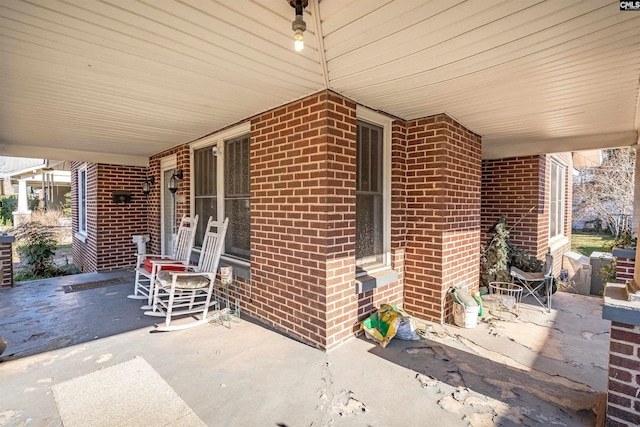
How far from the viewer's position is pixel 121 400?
7.04 ft

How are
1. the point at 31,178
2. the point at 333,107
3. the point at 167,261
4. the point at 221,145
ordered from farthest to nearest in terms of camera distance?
the point at 31,178 < the point at 221,145 < the point at 167,261 < the point at 333,107

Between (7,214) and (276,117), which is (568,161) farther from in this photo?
(7,214)

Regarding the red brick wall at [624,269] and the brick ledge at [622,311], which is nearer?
the brick ledge at [622,311]

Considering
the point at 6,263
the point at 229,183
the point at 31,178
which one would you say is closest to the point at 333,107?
the point at 229,183

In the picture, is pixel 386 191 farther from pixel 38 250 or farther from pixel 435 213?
pixel 38 250

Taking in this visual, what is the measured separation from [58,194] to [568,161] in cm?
1952

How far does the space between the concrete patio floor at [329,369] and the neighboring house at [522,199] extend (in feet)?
6.31

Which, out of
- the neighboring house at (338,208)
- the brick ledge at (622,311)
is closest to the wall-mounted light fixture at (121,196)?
the neighboring house at (338,208)

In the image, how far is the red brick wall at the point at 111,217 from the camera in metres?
6.25

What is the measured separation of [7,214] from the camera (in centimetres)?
1324

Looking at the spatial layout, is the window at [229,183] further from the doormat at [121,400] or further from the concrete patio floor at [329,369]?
the doormat at [121,400]

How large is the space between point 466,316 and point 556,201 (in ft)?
16.2

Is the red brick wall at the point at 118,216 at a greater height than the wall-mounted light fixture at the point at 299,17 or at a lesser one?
lesser

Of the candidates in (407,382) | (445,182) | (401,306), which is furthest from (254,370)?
(445,182)
